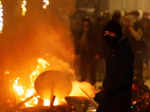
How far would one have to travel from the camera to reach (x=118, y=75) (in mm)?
3920

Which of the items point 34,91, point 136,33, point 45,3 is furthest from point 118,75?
point 136,33

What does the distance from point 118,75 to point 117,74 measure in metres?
0.02

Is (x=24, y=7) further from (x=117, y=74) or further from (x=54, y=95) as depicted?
(x=117, y=74)

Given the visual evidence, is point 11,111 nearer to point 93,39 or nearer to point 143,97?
point 143,97

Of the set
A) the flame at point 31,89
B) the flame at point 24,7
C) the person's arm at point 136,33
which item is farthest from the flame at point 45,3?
the person's arm at point 136,33

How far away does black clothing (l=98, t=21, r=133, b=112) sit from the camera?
Answer: 3.93 m

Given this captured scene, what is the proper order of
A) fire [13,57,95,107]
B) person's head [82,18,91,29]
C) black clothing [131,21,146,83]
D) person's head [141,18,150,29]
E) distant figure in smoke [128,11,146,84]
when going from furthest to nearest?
person's head [141,18,150,29] < black clothing [131,21,146,83] < distant figure in smoke [128,11,146,84] < person's head [82,18,91,29] < fire [13,57,95,107]

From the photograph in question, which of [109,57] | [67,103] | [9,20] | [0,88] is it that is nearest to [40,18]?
[9,20]

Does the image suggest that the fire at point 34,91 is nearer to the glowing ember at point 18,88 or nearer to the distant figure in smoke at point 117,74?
the glowing ember at point 18,88

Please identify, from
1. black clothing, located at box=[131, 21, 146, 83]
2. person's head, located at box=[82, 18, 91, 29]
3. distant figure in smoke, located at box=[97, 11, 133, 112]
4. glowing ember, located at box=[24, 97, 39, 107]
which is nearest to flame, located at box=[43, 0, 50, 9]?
person's head, located at box=[82, 18, 91, 29]

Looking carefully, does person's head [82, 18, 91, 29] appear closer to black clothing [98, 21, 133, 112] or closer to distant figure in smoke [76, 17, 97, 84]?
distant figure in smoke [76, 17, 97, 84]

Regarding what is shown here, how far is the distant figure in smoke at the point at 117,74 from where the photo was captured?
393cm

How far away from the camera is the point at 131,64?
A: 398cm

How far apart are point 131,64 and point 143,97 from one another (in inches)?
82.9
